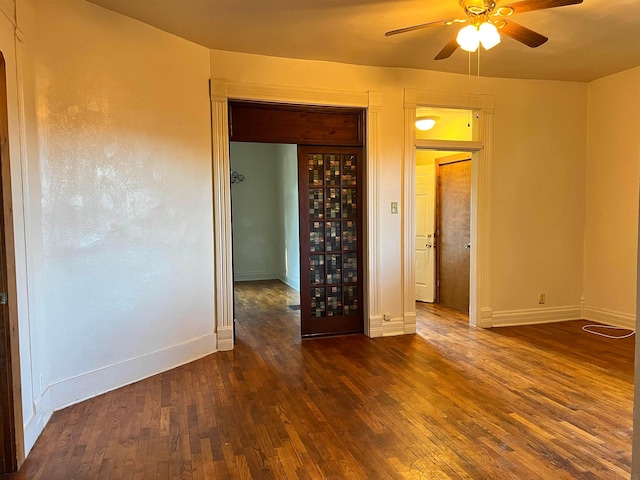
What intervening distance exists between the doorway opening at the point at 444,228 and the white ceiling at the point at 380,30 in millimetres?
1571

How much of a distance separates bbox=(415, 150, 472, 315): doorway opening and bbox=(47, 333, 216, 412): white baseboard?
3417 millimetres

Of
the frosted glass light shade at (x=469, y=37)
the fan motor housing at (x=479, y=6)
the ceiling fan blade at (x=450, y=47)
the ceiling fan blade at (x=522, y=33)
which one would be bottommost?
the frosted glass light shade at (x=469, y=37)

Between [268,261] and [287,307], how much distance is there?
9.41 ft

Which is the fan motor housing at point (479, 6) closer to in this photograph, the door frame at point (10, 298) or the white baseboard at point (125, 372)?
the door frame at point (10, 298)

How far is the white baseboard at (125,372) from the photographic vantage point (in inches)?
121

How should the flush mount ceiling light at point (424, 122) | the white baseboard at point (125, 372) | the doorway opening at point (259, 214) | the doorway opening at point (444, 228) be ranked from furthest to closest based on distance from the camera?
1. the doorway opening at point (259, 214)
2. the doorway opening at point (444, 228)
3. the flush mount ceiling light at point (424, 122)
4. the white baseboard at point (125, 372)

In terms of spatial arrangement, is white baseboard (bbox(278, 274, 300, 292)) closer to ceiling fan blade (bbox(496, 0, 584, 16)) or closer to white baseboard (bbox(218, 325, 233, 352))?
white baseboard (bbox(218, 325, 233, 352))

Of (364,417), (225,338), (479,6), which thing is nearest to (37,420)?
(225,338)

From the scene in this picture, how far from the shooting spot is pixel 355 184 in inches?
188

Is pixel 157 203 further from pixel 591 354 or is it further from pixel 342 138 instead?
pixel 591 354

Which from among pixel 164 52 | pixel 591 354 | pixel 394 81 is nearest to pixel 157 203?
pixel 164 52

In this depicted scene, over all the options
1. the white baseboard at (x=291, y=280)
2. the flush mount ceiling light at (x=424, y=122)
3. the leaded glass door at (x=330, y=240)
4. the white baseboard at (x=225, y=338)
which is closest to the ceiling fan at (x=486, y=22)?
the leaded glass door at (x=330, y=240)

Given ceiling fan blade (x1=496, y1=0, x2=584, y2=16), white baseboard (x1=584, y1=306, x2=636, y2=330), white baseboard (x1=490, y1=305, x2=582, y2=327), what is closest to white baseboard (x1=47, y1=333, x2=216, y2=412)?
white baseboard (x1=490, y1=305, x2=582, y2=327)

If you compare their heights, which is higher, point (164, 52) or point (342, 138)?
point (164, 52)
